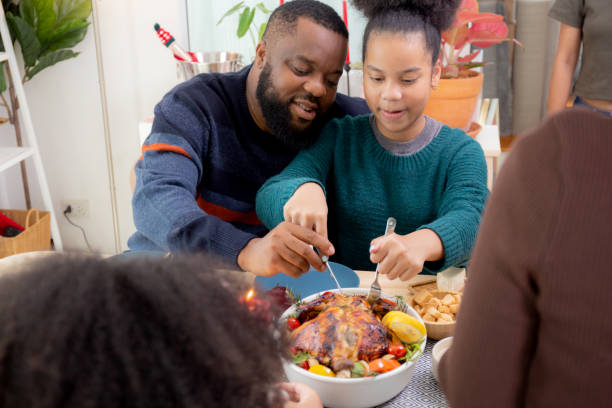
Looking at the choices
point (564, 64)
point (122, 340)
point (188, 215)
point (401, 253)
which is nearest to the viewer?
point (122, 340)

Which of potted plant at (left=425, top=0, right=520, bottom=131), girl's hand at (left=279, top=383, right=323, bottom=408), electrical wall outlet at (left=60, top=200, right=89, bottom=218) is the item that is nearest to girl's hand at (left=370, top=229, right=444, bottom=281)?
girl's hand at (left=279, top=383, right=323, bottom=408)

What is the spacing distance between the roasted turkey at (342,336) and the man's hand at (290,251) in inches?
7.0

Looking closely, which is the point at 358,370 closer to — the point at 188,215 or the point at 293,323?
the point at 293,323

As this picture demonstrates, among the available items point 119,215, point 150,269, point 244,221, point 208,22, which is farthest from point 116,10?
point 150,269

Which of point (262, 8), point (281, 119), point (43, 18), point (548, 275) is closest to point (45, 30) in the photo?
point (43, 18)

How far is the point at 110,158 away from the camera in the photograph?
9.02ft

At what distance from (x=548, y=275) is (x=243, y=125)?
1138mm

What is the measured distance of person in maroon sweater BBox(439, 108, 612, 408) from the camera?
0.42 m

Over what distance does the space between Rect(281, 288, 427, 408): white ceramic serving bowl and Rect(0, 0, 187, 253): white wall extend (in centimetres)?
222

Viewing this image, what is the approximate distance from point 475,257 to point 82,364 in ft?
1.10

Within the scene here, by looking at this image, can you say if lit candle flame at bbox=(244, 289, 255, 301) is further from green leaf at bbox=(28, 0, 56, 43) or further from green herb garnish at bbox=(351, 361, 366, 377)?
green leaf at bbox=(28, 0, 56, 43)

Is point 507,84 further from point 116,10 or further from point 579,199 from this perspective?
point 579,199

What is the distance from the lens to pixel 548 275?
1.44 ft

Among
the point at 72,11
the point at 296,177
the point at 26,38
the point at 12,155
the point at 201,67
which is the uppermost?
the point at 72,11
